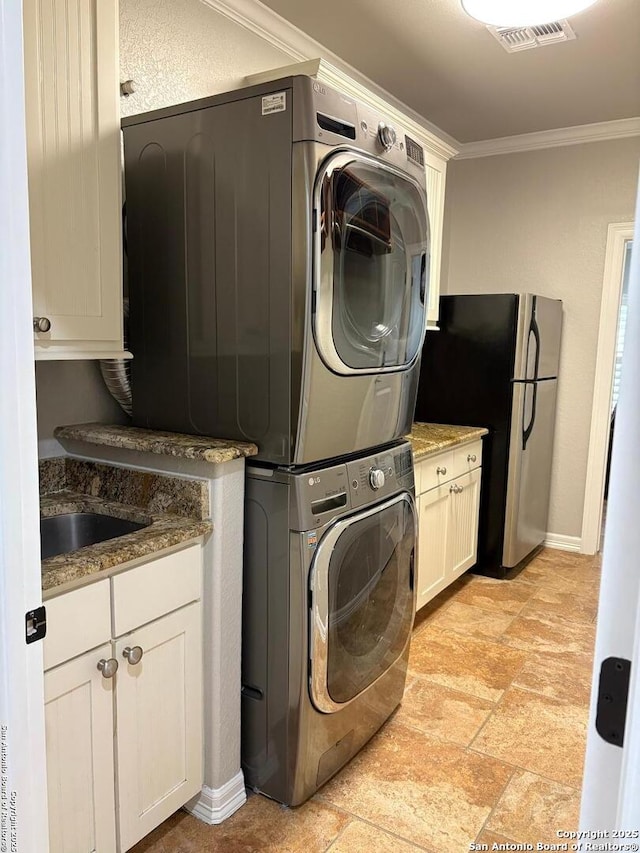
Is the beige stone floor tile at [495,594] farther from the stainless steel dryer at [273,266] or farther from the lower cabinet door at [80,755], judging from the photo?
the lower cabinet door at [80,755]

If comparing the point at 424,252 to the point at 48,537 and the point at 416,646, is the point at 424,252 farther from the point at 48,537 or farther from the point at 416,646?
the point at 416,646

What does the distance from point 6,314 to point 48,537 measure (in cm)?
113

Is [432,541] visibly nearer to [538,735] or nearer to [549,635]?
[549,635]

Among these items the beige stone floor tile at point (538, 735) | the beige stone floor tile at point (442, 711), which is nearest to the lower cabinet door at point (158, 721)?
the beige stone floor tile at point (442, 711)

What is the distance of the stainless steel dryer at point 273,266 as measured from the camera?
164 centimetres

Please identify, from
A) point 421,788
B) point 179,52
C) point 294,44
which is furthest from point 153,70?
point 421,788

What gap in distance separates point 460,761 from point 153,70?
2.55 metres

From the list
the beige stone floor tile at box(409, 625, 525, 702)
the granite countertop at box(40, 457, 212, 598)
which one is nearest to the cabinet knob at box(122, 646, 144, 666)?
the granite countertop at box(40, 457, 212, 598)

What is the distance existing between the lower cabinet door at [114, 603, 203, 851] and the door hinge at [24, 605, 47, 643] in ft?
1.87

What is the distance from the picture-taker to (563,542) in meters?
4.21

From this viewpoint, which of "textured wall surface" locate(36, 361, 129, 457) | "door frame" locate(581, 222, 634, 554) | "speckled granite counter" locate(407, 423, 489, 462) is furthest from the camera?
"door frame" locate(581, 222, 634, 554)

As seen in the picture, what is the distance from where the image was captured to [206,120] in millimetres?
1754

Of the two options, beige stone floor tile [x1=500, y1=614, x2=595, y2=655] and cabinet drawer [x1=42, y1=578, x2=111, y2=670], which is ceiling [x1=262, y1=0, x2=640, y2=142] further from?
beige stone floor tile [x1=500, y1=614, x2=595, y2=655]

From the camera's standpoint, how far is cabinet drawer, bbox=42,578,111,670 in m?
1.35
